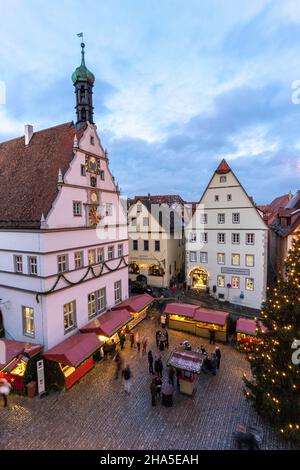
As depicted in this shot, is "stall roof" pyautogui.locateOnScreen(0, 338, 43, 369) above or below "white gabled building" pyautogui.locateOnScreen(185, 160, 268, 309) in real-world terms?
below

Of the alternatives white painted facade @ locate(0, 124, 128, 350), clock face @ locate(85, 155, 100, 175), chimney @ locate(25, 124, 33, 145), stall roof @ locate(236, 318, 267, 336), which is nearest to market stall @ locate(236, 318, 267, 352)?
stall roof @ locate(236, 318, 267, 336)

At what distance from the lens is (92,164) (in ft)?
64.5

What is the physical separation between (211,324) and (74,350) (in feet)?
36.1

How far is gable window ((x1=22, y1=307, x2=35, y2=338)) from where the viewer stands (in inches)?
634

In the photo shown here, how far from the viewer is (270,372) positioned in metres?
10.5

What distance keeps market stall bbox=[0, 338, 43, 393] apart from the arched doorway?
19092 millimetres

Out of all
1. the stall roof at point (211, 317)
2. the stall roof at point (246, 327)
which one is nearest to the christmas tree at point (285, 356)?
the stall roof at point (246, 327)

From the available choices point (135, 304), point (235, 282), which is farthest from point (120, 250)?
point (235, 282)

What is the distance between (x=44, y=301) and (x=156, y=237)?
19.9 meters

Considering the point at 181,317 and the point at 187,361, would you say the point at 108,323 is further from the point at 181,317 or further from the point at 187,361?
the point at 181,317

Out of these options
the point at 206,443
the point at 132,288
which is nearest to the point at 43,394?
the point at 206,443

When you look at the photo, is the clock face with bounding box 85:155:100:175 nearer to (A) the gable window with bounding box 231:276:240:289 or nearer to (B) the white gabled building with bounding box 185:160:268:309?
(B) the white gabled building with bounding box 185:160:268:309

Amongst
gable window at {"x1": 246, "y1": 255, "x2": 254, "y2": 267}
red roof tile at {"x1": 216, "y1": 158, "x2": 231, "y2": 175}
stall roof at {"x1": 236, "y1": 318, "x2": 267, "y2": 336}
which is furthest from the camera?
red roof tile at {"x1": 216, "y1": 158, "x2": 231, "y2": 175}
